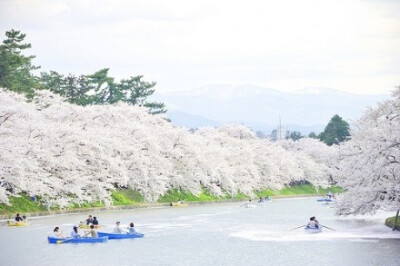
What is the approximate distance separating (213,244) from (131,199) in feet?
101

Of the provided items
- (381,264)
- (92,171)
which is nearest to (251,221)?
(92,171)

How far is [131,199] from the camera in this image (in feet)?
223

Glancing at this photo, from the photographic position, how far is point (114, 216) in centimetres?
5556

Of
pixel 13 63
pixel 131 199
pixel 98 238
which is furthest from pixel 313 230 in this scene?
pixel 13 63

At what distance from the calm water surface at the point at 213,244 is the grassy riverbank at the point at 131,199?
223 centimetres

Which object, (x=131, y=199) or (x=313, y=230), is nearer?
(x=313, y=230)

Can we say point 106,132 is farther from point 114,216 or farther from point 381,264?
point 381,264

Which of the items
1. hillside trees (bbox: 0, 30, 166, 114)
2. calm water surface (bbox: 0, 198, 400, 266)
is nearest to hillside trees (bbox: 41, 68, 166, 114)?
hillside trees (bbox: 0, 30, 166, 114)

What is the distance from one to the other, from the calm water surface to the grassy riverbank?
223 centimetres

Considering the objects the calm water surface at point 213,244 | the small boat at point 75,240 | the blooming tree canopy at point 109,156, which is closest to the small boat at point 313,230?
the calm water surface at point 213,244

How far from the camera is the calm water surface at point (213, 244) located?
3162 cm

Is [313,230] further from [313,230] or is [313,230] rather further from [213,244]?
[213,244]

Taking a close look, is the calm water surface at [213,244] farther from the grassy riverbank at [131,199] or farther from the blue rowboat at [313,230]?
the grassy riverbank at [131,199]

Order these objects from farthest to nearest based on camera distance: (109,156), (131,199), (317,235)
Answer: (131,199), (109,156), (317,235)
